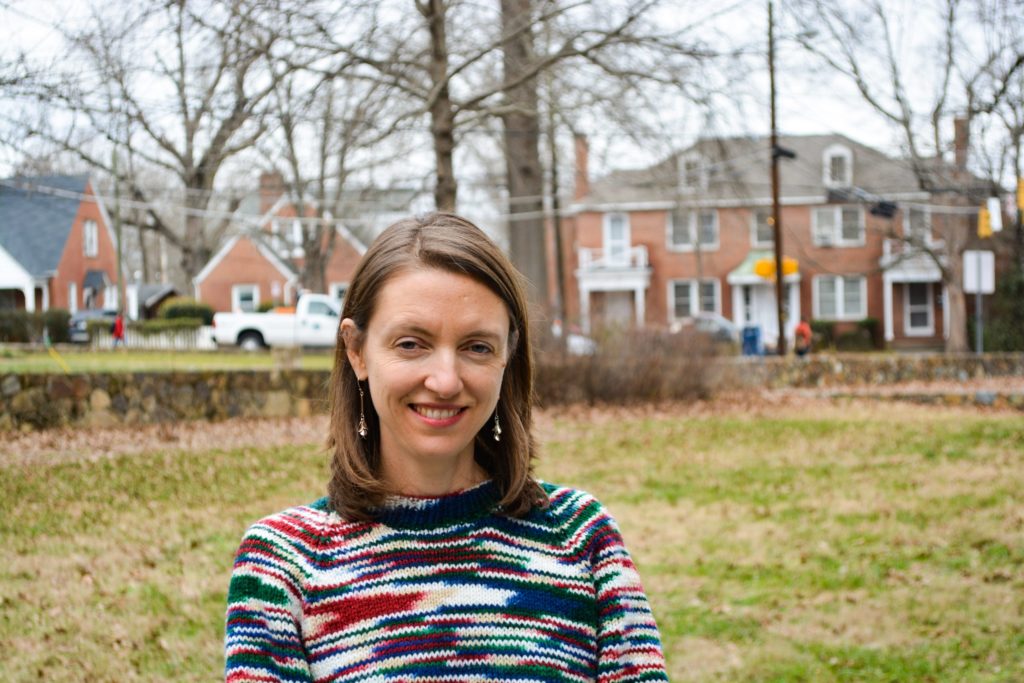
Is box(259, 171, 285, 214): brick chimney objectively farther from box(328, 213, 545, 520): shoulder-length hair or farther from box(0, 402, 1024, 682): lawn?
box(328, 213, 545, 520): shoulder-length hair

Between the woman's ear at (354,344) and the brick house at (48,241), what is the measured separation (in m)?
5.03

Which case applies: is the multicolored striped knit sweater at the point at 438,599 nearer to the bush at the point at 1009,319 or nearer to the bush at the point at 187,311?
the bush at the point at 187,311

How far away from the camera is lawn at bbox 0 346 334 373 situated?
28.9ft

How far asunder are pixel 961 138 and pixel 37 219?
25.2 metres

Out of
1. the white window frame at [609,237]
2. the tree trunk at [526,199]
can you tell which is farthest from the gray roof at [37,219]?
the white window frame at [609,237]

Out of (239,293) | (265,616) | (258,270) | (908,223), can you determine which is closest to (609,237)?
(908,223)

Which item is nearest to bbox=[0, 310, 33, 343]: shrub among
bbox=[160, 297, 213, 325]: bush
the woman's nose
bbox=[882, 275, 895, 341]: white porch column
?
the woman's nose

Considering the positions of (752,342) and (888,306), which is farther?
(888,306)

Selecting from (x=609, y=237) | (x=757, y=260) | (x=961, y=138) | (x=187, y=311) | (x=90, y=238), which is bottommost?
(x=187, y=311)

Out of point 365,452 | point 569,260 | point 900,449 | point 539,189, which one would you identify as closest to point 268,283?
point 569,260

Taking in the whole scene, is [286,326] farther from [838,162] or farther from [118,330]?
[838,162]

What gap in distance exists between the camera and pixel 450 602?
6.19 ft

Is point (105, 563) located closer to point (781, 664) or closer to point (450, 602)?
point (781, 664)

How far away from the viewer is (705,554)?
6.79 metres
